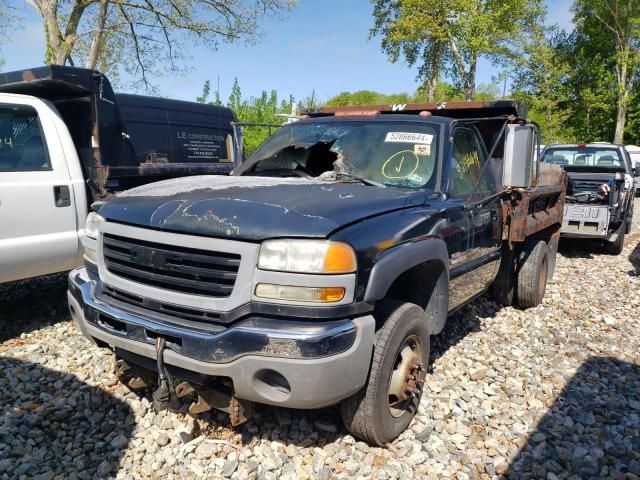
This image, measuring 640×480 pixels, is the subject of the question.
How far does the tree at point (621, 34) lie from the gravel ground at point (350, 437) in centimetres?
2730

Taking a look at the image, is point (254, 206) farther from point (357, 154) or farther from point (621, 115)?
point (621, 115)

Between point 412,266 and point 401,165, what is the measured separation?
3.44 feet

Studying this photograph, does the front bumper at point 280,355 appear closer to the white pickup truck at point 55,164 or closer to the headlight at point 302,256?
the headlight at point 302,256

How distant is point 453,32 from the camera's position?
836 inches

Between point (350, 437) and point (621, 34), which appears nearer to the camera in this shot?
point (350, 437)

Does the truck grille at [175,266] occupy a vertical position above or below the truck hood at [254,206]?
below

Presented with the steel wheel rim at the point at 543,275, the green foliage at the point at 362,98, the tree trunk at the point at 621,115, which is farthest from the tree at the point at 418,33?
the green foliage at the point at 362,98

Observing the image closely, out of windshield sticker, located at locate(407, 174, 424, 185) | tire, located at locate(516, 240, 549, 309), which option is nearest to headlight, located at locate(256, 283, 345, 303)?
windshield sticker, located at locate(407, 174, 424, 185)

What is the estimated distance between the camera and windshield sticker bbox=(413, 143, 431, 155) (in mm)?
3656

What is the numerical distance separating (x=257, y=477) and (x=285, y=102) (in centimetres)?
1383

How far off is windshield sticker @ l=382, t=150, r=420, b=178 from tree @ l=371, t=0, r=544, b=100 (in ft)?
60.5

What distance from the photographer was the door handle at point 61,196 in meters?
4.54

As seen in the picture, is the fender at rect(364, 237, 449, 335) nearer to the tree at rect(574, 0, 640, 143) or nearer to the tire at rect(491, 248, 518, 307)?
the tire at rect(491, 248, 518, 307)

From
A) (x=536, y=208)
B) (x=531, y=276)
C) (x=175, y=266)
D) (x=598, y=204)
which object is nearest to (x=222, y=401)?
(x=175, y=266)
